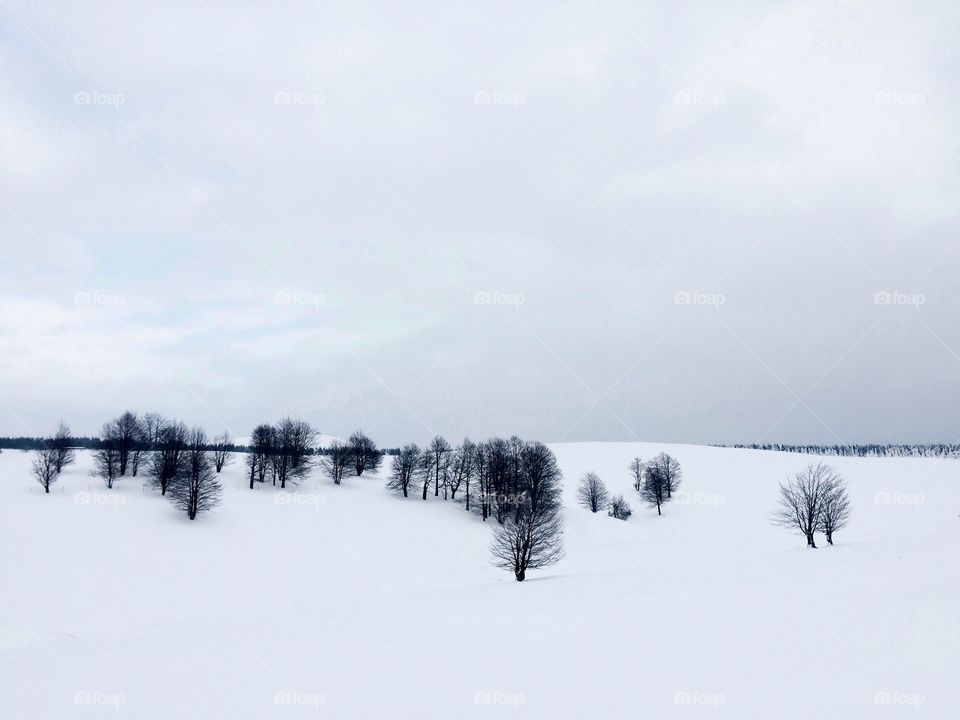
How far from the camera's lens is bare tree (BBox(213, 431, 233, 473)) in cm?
6550

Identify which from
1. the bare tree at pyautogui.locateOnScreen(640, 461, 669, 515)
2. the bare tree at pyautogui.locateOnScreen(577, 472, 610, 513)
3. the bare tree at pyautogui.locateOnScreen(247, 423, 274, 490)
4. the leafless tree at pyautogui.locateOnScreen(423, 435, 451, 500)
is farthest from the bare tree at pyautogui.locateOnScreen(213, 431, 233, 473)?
the bare tree at pyautogui.locateOnScreen(640, 461, 669, 515)

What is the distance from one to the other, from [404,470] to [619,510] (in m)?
37.6

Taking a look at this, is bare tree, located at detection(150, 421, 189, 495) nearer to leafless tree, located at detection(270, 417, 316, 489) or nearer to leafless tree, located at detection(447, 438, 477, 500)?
leafless tree, located at detection(270, 417, 316, 489)

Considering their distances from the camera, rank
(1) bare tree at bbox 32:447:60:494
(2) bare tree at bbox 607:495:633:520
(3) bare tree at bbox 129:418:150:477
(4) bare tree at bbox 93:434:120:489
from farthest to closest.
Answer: (2) bare tree at bbox 607:495:633:520 → (3) bare tree at bbox 129:418:150:477 → (4) bare tree at bbox 93:434:120:489 → (1) bare tree at bbox 32:447:60:494

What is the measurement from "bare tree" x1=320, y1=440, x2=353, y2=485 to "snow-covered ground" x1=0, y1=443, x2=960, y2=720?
16607 mm

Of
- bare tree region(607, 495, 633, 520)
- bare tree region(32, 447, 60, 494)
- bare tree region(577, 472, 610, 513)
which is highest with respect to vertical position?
bare tree region(32, 447, 60, 494)

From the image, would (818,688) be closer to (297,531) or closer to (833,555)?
(833,555)

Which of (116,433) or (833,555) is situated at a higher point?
(116,433)

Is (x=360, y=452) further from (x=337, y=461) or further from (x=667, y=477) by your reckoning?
(x=667, y=477)

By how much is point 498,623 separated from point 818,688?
1022 centimetres

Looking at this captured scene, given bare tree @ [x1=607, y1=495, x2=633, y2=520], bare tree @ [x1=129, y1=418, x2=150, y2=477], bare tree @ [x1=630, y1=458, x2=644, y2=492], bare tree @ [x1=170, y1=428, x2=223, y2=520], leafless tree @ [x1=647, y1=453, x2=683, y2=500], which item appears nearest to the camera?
bare tree @ [x1=170, y1=428, x2=223, y2=520]

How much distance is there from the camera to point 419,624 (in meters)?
20.0

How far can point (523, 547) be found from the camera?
115ft

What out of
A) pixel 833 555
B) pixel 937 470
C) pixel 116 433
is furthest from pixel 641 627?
pixel 937 470
